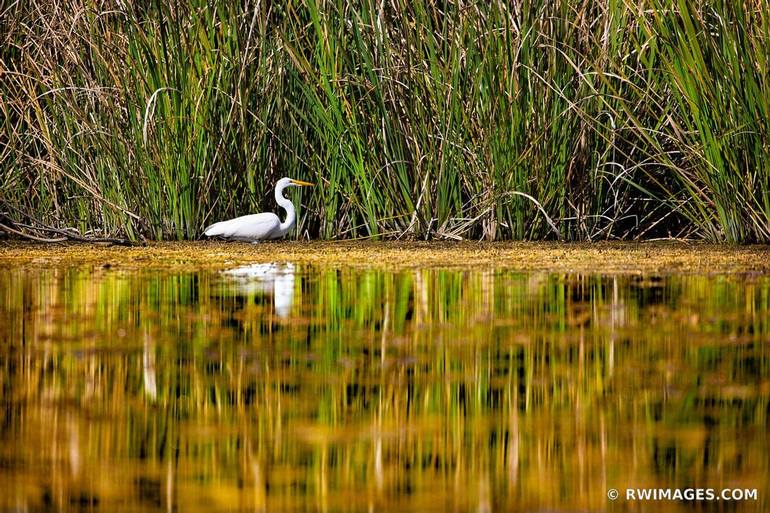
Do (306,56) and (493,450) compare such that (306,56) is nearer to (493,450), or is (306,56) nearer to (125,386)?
(125,386)

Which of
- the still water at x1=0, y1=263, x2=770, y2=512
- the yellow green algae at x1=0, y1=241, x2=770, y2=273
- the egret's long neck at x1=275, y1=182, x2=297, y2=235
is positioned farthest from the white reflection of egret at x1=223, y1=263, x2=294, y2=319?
the egret's long neck at x1=275, y1=182, x2=297, y2=235

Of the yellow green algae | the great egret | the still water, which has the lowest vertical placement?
the yellow green algae

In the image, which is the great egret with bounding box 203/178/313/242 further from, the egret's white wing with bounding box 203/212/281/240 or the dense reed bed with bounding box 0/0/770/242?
the dense reed bed with bounding box 0/0/770/242

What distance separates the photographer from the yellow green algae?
5.55 meters

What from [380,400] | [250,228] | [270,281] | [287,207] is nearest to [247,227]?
[250,228]

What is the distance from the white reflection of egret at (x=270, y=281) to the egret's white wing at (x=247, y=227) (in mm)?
1146

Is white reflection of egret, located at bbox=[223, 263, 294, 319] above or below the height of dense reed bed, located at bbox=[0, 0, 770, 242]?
below

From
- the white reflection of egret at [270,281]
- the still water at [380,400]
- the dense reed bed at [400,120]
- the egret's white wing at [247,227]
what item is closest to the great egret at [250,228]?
the egret's white wing at [247,227]

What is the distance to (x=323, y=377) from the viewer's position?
9.04 feet

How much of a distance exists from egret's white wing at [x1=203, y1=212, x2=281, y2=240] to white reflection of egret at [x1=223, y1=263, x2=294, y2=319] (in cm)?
115

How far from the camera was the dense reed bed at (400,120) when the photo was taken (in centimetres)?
674

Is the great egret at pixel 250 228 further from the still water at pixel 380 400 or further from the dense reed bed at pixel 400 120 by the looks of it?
the still water at pixel 380 400

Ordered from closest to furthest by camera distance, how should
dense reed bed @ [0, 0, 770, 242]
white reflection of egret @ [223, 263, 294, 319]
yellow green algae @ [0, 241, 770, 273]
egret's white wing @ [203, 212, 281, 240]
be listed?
white reflection of egret @ [223, 263, 294, 319] → yellow green algae @ [0, 241, 770, 273] → dense reed bed @ [0, 0, 770, 242] → egret's white wing @ [203, 212, 281, 240]

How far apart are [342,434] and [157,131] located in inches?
205
